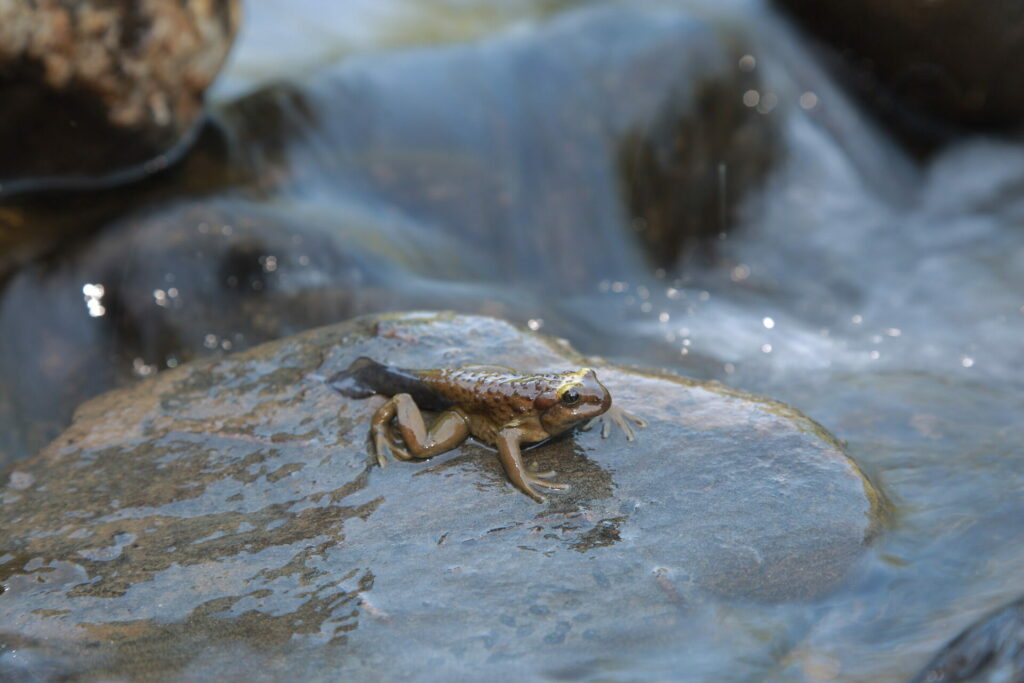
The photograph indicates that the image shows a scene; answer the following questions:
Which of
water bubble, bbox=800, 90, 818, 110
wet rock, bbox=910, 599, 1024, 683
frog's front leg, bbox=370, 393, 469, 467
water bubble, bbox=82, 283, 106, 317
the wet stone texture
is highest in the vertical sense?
water bubble, bbox=800, 90, 818, 110

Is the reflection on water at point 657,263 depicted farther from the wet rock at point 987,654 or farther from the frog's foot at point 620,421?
the frog's foot at point 620,421

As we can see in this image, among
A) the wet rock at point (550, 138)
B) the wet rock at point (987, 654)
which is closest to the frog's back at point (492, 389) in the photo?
the wet rock at point (987, 654)

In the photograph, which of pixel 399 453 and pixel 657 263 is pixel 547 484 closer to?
pixel 399 453

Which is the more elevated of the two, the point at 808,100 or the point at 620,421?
the point at 808,100

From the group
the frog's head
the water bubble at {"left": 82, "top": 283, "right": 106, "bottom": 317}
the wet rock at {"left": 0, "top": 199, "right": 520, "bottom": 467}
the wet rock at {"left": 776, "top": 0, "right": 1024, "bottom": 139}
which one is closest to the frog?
the frog's head

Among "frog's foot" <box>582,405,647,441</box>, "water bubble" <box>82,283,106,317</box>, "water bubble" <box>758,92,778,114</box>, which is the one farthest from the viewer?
"water bubble" <box>758,92,778,114</box>

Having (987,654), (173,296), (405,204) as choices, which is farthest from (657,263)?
(987,654)

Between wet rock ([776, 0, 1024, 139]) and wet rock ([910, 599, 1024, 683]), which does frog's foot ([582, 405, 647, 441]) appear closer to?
wet rock ([910, 599, 1024, 683])
